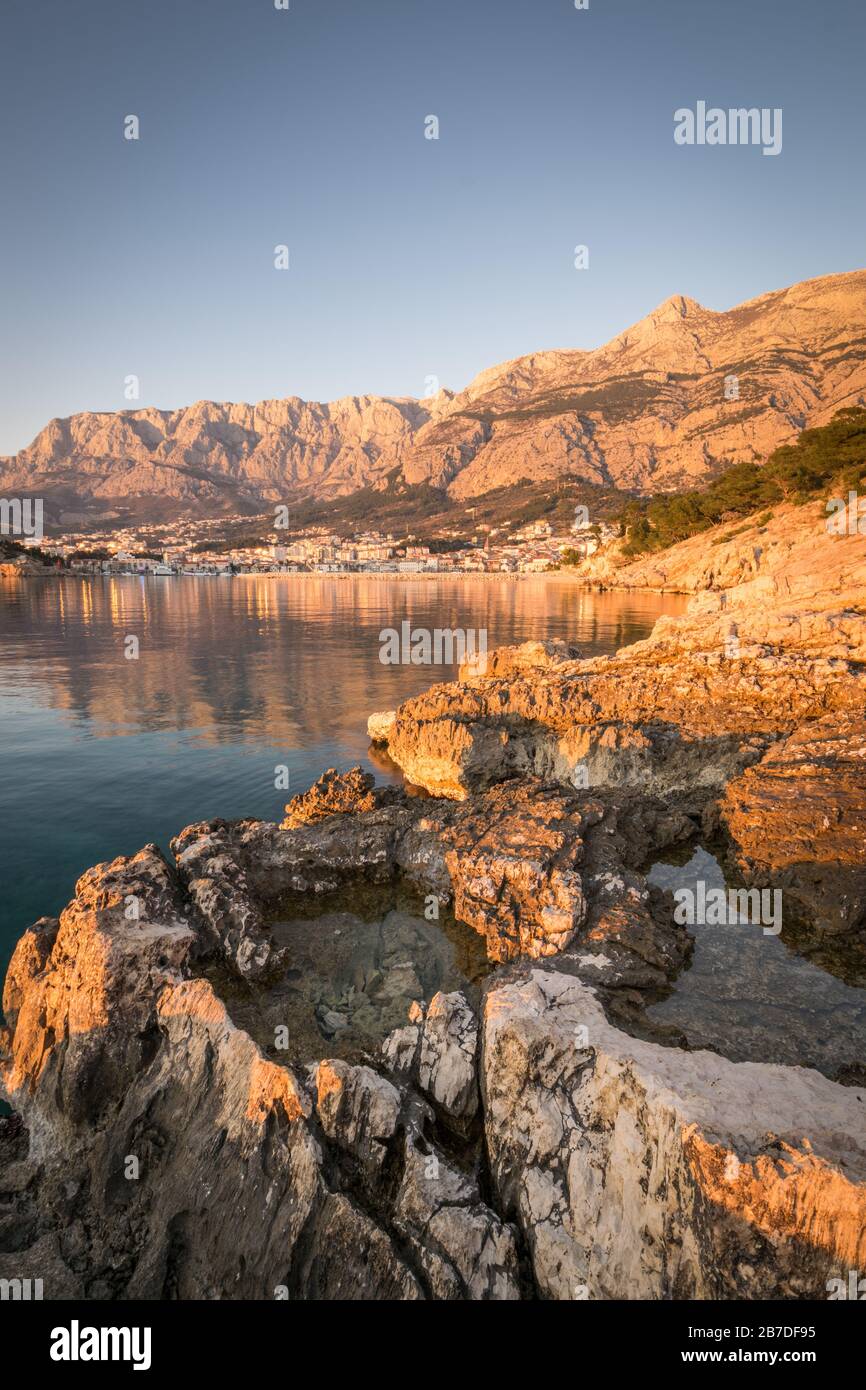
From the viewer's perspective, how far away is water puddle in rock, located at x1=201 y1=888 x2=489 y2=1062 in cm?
777

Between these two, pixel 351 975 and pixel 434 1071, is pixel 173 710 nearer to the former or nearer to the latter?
pixel 351 975

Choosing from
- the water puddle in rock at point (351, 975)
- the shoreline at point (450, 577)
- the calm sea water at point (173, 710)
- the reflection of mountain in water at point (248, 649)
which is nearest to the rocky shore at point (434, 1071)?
the water puddle in rock at point (351, 975)

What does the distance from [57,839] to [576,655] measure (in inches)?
838

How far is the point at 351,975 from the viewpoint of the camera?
9.07 meters

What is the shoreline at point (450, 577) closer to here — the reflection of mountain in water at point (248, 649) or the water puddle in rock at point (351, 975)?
the reflection of mountain in water at point (248, 649)

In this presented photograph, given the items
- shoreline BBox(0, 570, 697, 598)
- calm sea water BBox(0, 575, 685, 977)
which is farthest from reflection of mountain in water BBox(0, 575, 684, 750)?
shoreline BBox(0, 570, 697, 598)

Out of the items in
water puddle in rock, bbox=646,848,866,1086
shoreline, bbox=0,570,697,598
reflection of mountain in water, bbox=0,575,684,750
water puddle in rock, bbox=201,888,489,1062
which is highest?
shoreline, bbox=0,570,697,598

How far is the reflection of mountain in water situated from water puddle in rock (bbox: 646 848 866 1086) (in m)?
18.8

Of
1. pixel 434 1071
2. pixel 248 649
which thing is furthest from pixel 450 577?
pixel 434 1071

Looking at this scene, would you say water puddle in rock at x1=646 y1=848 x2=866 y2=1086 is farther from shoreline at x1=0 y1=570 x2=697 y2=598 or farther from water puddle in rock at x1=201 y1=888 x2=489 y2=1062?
shoreline at x1=0 y1=570 x2=697 y2=598

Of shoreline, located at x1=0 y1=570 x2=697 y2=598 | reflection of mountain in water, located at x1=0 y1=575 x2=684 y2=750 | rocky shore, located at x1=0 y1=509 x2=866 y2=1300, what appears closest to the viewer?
rocky shore, located at x1=0 y1=509 x2=866 y2=1300

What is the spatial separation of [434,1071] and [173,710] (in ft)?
85.4

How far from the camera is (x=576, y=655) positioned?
29.2m

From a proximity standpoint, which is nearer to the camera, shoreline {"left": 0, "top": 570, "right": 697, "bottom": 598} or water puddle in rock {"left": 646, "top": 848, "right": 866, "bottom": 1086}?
water puddle in rock {"left": 646, "top": 848, "right": 866, "bottom": 1086}
